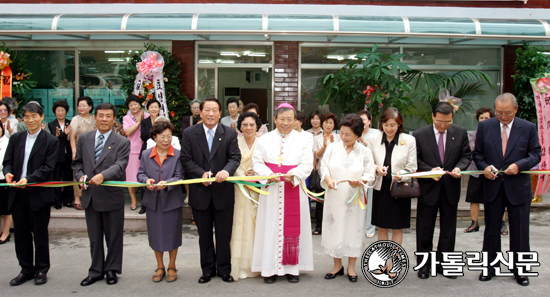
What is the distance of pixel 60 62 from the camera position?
10320 mm

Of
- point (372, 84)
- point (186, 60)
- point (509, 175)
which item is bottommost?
point (509, 175)

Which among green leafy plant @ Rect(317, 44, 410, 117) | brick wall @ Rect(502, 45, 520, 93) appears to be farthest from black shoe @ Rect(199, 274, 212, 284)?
brick wall @ Rect(502, 45, 520, 93)

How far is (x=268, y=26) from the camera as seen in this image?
27.3 feet

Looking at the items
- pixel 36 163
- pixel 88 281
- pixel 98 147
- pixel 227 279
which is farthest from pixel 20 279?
pixel 227 279

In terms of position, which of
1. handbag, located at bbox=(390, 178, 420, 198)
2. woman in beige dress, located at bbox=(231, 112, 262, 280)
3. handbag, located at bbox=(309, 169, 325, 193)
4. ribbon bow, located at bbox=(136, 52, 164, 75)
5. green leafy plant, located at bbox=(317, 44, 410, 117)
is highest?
ribbon bow, located at bbox=(136, 52, 164, 75)

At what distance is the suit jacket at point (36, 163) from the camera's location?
4977 mm

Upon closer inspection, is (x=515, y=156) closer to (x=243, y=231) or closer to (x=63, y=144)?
(x=243, y=231)

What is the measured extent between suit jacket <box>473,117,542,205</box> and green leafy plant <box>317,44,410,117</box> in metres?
3.07

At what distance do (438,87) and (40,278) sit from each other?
7803 millimetres

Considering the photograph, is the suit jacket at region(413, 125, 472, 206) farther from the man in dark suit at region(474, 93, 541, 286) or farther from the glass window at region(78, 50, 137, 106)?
the glass window at region(78, 50, 137, 106)

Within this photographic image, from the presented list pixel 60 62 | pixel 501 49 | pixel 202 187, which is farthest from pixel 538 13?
pixel 60 62

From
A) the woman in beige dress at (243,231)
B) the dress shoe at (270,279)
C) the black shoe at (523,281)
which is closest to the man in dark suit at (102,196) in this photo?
the woman in beige dress at (243,231)

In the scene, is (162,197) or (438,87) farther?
(438,87)

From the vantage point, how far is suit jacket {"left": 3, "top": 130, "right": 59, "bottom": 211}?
4977 millimetres
